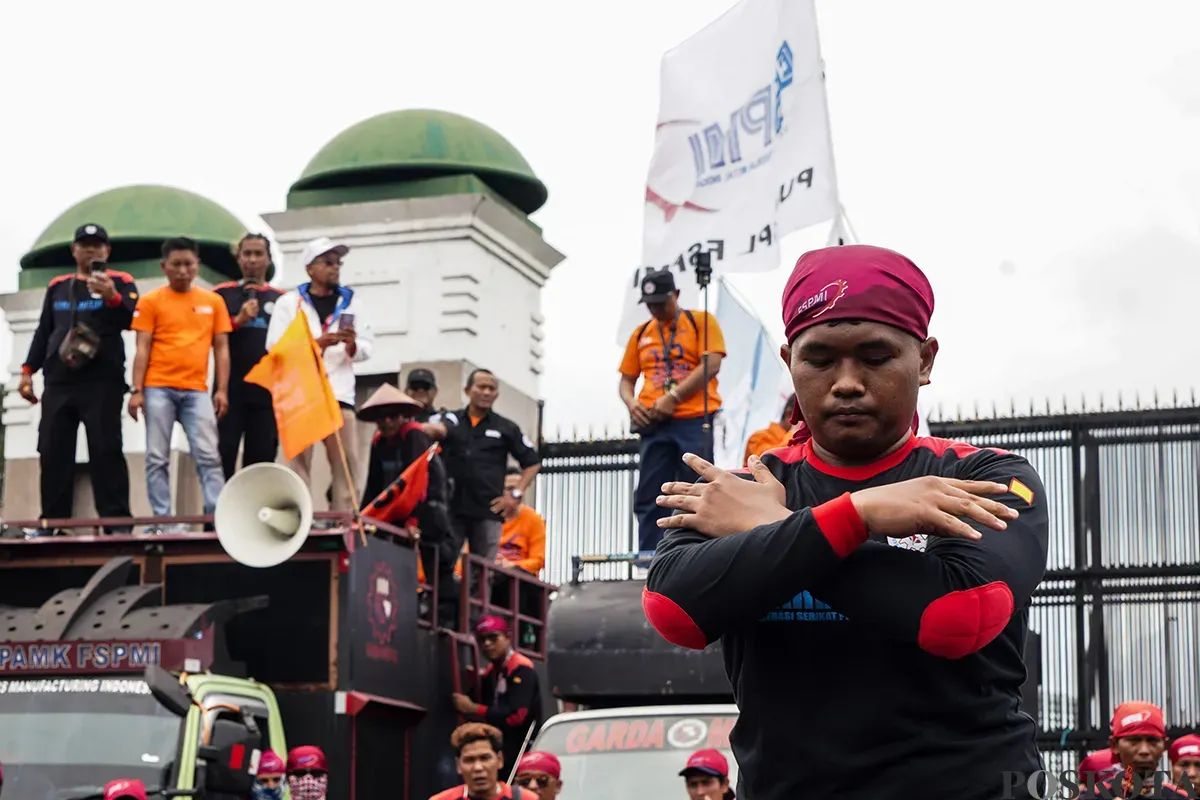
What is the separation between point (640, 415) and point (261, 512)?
2285 millimetres

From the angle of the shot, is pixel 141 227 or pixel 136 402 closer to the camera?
pixel 136 402

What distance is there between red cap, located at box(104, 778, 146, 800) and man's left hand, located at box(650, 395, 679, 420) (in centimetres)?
377

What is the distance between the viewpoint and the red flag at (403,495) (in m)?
12.3

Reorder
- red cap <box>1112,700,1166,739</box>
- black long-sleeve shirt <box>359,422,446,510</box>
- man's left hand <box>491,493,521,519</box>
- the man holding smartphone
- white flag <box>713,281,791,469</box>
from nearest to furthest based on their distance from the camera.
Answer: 1. red cap <box>1112,700,1166,739</box>
2. black long-sleeve shirt <box>359,422,446,510</box>
3. the man holding smartphone
4. white flag <box>713,281,791,469</box>
5. man's left hand <box>491,493,521,519</box>

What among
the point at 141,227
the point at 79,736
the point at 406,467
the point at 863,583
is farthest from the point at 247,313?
the point at 863,583

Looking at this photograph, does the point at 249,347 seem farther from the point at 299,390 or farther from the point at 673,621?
the point at 673,621

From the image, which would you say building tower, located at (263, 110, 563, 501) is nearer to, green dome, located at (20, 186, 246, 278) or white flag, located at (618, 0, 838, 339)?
green dome, located at (20, 186, 246, 278)

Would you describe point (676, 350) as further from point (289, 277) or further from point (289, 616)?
point (289, 277)

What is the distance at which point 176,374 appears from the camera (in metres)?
13.0

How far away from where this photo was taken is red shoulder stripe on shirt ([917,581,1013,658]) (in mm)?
2754

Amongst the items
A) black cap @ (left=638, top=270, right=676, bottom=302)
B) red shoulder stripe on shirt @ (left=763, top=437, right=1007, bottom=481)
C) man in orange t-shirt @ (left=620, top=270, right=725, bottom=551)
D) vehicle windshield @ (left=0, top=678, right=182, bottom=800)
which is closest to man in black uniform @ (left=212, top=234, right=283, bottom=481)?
man in orange t-shirt @ (left=620, top=270, right=725, bottom=551)

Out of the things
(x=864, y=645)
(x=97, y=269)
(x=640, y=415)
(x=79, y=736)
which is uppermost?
(x=97, y=269)

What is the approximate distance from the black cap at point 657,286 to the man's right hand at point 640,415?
0.65 metres

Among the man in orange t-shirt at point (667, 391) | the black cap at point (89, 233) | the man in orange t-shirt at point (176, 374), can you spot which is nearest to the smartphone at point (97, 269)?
the black cap at point (89, 233)
